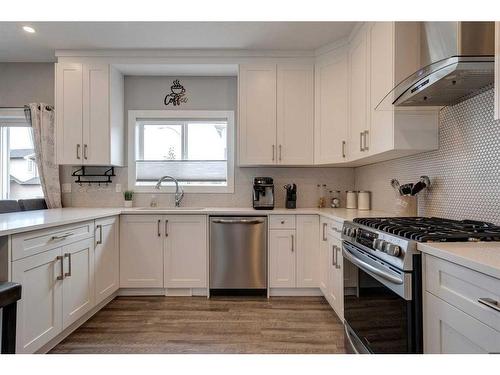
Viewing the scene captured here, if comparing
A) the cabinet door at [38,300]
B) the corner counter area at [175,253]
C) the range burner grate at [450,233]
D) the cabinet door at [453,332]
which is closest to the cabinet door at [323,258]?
the corner counter area at [175,253]

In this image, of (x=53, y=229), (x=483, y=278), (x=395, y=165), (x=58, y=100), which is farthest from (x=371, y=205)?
(x=58, y=100)

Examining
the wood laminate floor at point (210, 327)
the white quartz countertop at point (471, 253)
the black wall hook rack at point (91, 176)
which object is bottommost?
the wood laminate floor at point (210, 327)

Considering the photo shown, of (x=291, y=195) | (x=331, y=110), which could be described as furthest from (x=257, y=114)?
(x=291, y=195)

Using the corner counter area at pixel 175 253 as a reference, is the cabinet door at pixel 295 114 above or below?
above

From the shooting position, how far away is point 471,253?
1.03 metres

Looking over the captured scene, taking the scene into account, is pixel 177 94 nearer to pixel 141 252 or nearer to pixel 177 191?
pixel 177 191

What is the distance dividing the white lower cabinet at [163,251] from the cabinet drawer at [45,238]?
660 millimetres

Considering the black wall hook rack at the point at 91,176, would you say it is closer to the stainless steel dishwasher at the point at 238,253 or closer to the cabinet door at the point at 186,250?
the cabinet door at the point at 186,250

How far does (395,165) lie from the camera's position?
2.71 metres

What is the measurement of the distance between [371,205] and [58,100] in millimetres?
3503

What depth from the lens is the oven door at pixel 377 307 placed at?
1.27 metres

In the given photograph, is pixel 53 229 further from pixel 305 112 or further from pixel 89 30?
pixel 305 112

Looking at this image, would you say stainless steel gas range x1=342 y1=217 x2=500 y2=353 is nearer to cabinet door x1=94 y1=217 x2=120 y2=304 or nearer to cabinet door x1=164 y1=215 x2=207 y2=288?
cabinet door x1=164 y1=215 x2=207 y2=288

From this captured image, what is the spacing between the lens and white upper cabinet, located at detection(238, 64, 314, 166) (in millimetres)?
3281
